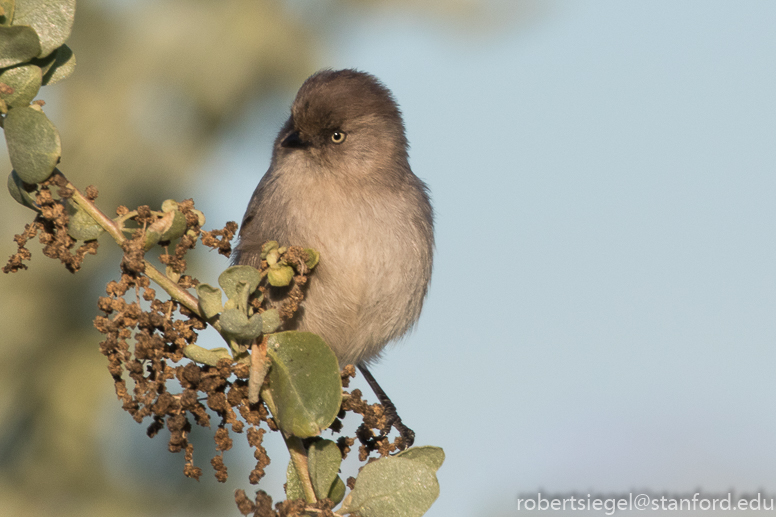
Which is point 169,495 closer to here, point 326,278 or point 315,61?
point 326,278

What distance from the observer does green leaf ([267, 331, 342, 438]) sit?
6.50ft

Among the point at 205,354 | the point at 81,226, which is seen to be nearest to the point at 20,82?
the point at 81,226

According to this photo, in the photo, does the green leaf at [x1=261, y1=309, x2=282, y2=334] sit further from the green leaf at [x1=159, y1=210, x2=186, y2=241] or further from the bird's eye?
the bird's eye

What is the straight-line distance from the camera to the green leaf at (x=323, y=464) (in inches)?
82.5

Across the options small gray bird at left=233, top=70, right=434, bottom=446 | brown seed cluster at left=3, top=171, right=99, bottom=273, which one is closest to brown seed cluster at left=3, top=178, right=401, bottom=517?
brown seed cluster at left=3, top=171, right=99, bottom=273

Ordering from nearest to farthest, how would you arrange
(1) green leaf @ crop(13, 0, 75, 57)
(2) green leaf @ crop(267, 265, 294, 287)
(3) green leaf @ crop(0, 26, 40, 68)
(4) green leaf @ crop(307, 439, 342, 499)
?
(3) green leaf @ crop(0, 26, 40, 68) < (1) green leaf @ crop(13, 0, 75, 57) < (4) green leaf @ crop(307, 439, 342, 499) < (2) green leaf @ crop(267, 265, 294, 287)

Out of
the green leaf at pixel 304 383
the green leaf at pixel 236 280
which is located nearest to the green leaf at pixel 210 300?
the green leaf at pixel 236 280

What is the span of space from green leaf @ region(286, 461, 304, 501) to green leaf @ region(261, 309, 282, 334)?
0.39 meters

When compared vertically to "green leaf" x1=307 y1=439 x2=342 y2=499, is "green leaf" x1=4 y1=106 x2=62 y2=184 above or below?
above

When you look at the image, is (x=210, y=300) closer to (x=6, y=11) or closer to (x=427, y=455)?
(x=427, y=455)

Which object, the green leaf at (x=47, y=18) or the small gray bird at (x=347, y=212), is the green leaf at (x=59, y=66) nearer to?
the green leaf at (x=47, y=18)

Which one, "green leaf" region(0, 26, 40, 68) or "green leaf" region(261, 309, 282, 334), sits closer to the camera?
"green leaf" region(0, 26, 40, 68)

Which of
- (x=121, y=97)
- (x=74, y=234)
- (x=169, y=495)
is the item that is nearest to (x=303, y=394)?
(x=74, y=234)

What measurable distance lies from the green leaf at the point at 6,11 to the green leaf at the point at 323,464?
127 cm
